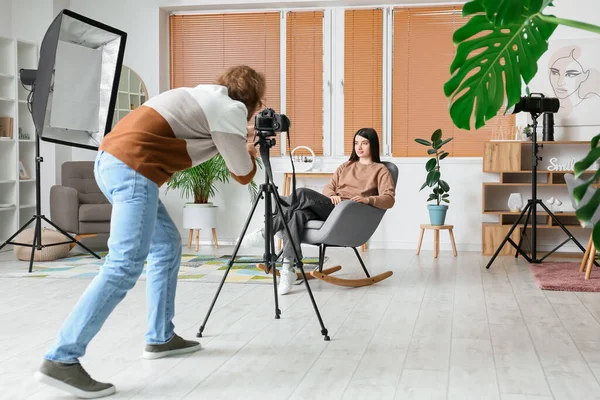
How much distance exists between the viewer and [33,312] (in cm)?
386

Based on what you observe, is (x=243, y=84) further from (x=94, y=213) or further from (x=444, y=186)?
(x=94, y=213)

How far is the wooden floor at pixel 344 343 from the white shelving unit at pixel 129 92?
9.76 feet

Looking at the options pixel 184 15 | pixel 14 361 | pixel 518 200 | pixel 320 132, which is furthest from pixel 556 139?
pixel 14 361

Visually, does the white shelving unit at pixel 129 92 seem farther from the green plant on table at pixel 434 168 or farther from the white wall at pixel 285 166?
the green plant on table at pixel 434 168

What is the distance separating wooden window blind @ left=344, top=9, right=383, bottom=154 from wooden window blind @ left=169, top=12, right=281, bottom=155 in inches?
28.8

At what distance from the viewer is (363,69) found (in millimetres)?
7289

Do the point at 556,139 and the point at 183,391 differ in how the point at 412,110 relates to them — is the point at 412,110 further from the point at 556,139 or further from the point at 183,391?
the point at 183,391

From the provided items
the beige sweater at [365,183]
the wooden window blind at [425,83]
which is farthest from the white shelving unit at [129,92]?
the beige sweater at [365,183]

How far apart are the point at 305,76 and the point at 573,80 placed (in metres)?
2.56

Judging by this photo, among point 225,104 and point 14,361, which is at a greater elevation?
point 225,104

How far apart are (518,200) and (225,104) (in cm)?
448

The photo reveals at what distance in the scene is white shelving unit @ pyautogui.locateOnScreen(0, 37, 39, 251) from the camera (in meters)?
6.89

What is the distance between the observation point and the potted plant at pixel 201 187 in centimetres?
699

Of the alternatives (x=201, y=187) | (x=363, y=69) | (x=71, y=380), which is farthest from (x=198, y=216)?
(x=71, y=380)
